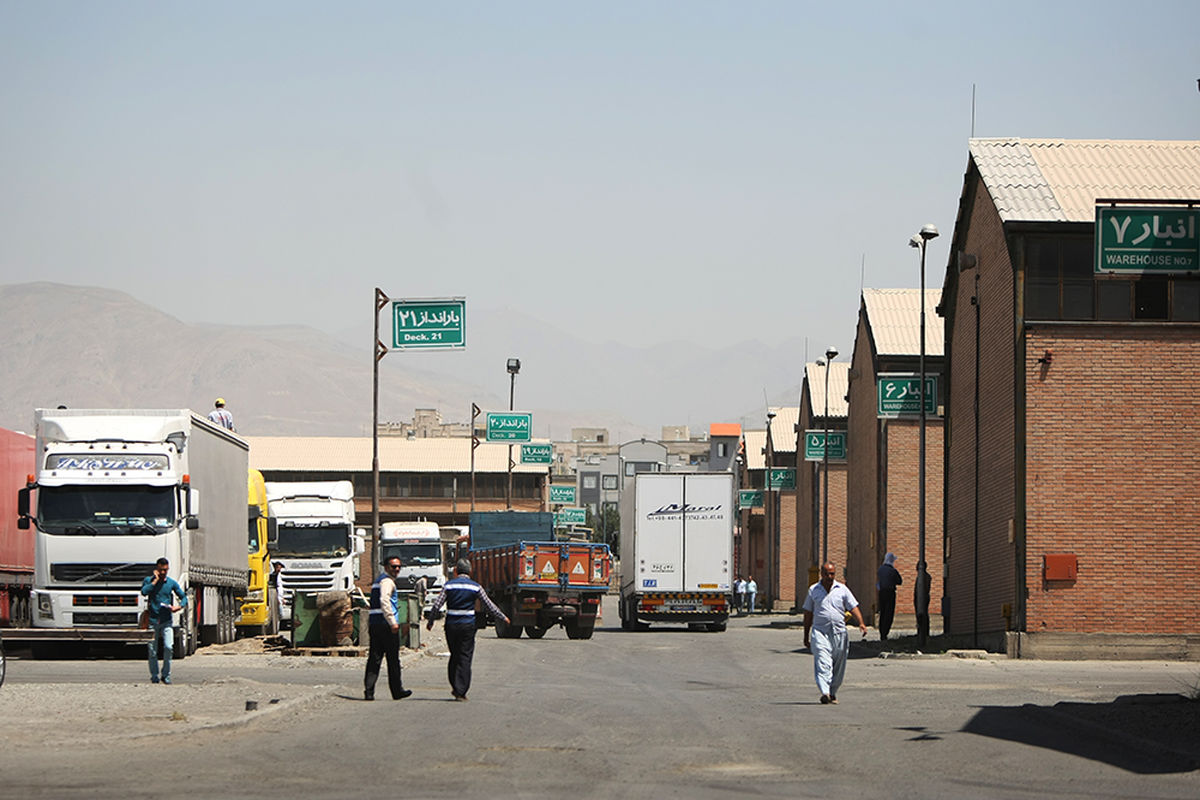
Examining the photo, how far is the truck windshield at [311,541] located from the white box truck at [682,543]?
783cm

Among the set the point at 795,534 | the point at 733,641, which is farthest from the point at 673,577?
the point at 795,534

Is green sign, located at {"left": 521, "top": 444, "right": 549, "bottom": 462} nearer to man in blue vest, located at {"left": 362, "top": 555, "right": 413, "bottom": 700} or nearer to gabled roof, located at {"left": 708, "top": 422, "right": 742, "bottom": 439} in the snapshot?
man in blue vest, located at {"left": 362, "top": 555, "right": 413, "bottom": 700}

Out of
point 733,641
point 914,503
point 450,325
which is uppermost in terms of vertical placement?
point 450,325

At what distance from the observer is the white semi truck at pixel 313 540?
43375mm

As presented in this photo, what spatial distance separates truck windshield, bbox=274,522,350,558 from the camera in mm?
43625

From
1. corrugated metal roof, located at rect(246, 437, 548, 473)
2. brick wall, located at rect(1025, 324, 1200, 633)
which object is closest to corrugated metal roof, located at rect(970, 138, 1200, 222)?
brick wall, located at rect(1025, 324, 1200, 633)

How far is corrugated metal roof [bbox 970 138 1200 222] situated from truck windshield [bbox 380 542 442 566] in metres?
27.0

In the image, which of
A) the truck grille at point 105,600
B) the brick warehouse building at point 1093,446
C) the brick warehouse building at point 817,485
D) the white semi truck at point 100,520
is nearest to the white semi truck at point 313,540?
the white semi truck at point 100,520

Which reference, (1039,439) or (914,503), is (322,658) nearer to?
(1039,439)

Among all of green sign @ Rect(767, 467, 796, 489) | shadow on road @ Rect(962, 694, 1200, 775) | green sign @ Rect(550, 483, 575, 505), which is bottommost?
shadow on road @ Rect(962, 694, 1200, 775)

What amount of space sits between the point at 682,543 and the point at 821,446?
13.3m

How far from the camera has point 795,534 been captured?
81312 millimetres

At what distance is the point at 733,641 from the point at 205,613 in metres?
13.7

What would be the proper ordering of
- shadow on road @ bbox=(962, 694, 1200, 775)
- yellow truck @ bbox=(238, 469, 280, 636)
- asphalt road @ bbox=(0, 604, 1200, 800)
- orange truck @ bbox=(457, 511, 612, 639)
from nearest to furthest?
asphalt road @ bbox=(0, 604, 1200, 800), shadow on road @ bbox=(962, 694, 1200, 775), yellow truck @ bbox=(238, 469, 280, 636), orange truck @ bbox=(457, 511, 612, 639)
